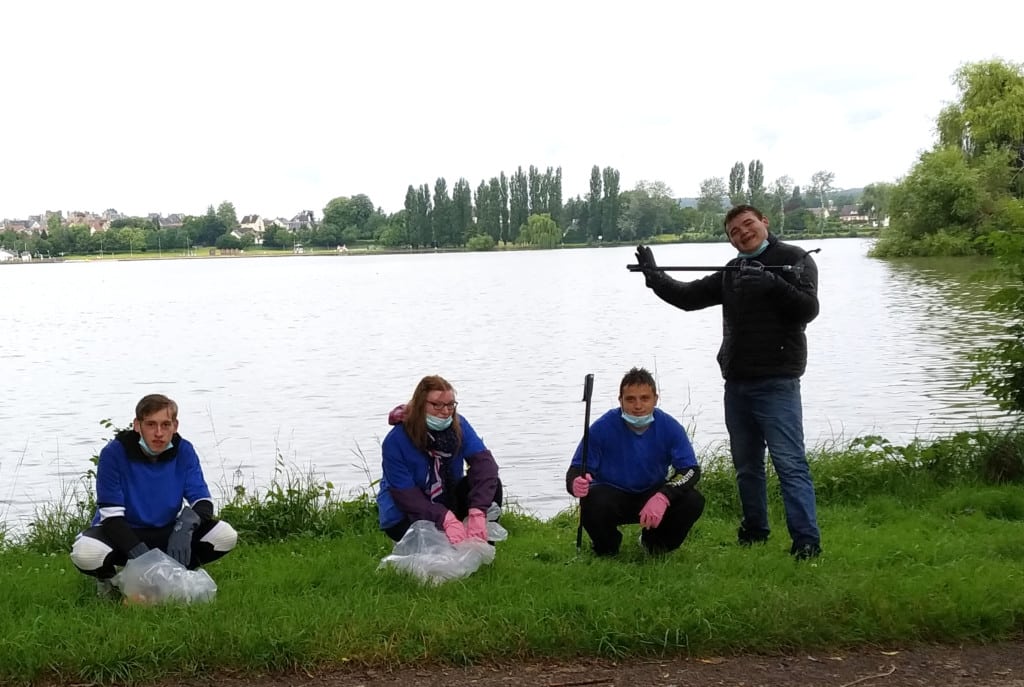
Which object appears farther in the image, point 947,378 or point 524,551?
point 947,378

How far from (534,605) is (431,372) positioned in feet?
59.9

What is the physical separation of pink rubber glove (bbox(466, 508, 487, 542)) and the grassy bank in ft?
0.57

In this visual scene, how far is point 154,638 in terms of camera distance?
14.3 feet

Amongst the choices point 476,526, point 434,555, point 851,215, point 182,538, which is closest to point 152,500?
point 182,538

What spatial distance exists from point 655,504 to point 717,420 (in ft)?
29.8

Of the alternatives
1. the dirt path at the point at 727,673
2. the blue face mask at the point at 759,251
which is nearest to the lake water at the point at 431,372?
the blue face mask at the point at 759,251

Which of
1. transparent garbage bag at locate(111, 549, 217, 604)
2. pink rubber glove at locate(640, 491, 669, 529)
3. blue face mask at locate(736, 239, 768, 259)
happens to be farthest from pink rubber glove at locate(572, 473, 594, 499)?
transparent garbage bag at locate(111, 549, 217, 604)

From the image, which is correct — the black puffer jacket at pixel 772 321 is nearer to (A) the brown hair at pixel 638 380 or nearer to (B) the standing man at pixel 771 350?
(B) the standing man at pixel 771 350

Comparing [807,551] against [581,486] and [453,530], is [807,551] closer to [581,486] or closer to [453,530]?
[581,486]

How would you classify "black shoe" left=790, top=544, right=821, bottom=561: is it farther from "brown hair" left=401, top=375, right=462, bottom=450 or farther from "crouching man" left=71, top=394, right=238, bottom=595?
"crouching man" left=71, top=394, right=238, bottom=595

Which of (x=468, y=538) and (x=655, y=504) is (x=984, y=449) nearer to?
(x=655, y=504)

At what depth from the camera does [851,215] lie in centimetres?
8044

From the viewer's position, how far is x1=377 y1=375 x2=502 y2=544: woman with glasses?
5570 mm

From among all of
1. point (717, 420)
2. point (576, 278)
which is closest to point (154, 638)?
point (717, 420)
